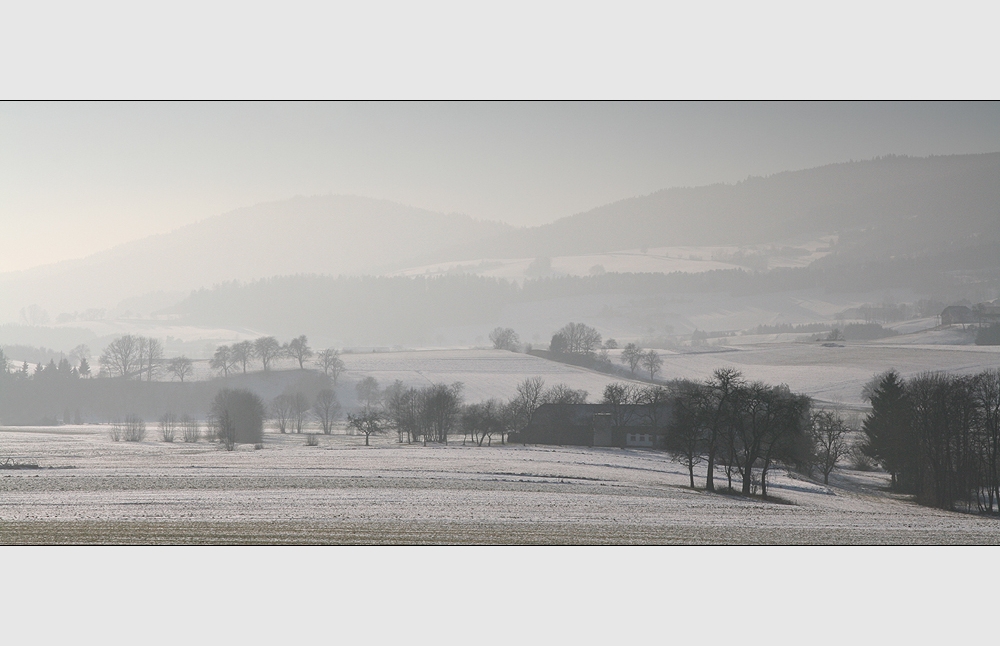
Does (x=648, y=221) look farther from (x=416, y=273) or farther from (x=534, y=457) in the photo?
(x=534, y=457)

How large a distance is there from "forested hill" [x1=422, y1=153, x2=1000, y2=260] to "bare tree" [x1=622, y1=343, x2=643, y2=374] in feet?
50.4

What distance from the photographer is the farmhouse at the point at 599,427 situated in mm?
56625

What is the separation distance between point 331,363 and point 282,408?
12.9 m

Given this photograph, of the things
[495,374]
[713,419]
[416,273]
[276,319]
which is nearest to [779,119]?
[713,419]

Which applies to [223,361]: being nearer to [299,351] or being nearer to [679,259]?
[299,351]

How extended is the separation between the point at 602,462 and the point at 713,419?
9596 mm

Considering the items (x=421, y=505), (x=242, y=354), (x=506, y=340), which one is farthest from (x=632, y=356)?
(x=421, y=505)

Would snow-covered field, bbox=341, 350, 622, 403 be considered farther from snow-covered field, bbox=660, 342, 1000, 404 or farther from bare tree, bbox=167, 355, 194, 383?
bare tree, bbox=167, 355, 194, 383

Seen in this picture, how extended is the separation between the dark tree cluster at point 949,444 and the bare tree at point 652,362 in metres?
39.4

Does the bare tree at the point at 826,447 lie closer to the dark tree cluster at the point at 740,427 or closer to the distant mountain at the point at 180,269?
the dark tree cluster at the point at 740,427

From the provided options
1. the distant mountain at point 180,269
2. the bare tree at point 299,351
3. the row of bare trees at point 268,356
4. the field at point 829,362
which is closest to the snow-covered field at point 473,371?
the row of bare trees at point 268,356

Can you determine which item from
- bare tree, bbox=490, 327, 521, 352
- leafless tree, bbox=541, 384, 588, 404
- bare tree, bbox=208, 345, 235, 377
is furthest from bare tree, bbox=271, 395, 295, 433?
bare tree, bbox=490, 327, 521, 352

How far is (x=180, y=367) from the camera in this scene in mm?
82000

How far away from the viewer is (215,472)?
117 feet
